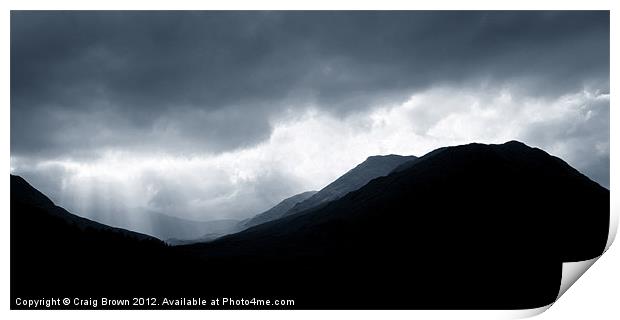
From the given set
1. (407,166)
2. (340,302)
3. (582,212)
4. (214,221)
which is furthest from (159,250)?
(582,212)

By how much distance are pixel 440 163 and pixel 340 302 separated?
14.7 metres

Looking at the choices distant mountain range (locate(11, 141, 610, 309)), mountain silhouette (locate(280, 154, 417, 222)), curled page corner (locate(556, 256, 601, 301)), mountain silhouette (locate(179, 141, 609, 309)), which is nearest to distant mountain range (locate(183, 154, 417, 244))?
mountain silhouette (locate(280, 154, 417, 222))

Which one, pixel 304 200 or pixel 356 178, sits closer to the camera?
pixel 304 200

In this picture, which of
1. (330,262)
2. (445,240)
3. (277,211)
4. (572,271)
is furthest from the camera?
(445,240)

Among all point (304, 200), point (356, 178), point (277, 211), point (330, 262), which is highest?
point (356, 178)

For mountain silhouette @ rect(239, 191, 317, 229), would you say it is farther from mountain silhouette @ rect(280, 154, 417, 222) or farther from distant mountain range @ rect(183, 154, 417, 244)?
mountain silhouette @ rect(280, 154, 417, 222)

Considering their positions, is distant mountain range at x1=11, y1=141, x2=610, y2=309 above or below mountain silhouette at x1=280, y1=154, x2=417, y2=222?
below

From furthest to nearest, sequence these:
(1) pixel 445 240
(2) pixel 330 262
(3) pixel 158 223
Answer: (1) pixel 445 240 < (2) pixel 330 262 < (3) pixel 158 223

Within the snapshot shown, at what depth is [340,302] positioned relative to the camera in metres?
11.1

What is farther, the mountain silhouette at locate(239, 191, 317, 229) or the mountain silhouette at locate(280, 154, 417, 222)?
the mountain silhouette at locate(280, 154, 417, 222)

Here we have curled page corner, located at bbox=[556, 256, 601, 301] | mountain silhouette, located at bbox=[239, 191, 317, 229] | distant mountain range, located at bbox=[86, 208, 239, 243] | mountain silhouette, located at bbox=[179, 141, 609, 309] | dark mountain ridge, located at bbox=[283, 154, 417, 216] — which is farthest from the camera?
dark mountain ridge, located at bbox=[283, 154, 417, 216]

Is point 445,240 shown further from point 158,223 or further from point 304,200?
point 158,223

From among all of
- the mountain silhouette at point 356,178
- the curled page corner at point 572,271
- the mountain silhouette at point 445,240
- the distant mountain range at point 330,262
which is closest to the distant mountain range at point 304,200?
the mountain silhouette at point 356,178

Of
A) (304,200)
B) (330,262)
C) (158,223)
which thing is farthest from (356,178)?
(158,223)
